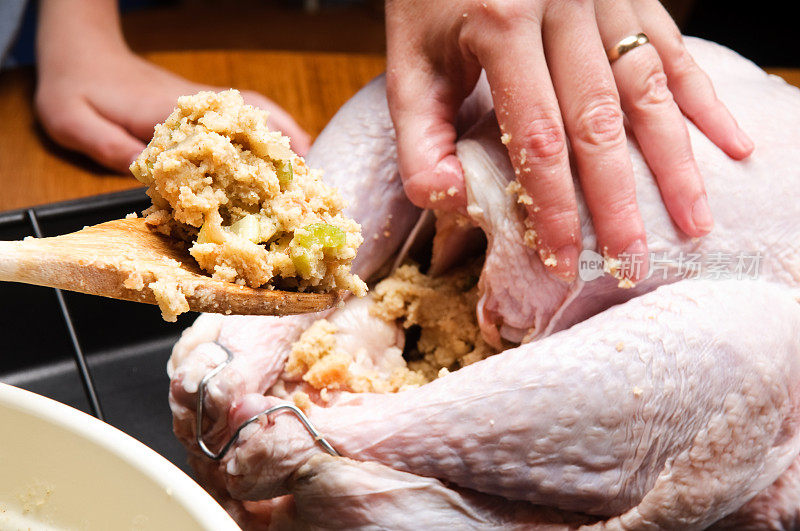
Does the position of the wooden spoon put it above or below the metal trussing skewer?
above

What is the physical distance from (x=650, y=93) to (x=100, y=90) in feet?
3.18

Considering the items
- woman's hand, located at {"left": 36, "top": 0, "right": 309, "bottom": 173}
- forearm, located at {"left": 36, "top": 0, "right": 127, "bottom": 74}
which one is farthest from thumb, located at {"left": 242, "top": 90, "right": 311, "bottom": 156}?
Result: forearm, located at {"left": 36, "top": 0, "right": 127, "bottom": 74}

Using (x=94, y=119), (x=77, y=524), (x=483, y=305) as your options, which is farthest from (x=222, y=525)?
(x=94, y=119)

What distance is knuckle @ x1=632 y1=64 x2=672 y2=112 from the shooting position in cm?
78

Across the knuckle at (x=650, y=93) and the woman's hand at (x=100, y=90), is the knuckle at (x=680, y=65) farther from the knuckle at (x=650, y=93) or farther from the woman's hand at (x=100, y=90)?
the woman's hand at (x=100, y=90)

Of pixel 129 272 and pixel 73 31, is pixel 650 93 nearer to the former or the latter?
pixel 129 272

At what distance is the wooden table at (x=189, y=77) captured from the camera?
1284mm

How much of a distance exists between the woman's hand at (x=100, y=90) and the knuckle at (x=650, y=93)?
24.0 inches

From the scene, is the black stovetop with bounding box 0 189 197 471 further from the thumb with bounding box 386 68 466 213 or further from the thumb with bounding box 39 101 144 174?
the thumb with bounding box 386 68 466 213

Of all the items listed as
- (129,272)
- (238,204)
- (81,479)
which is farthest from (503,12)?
(81,479)

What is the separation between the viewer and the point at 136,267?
1.75 ft

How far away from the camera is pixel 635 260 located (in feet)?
2.46

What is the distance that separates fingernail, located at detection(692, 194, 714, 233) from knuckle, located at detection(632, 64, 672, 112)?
108 mm

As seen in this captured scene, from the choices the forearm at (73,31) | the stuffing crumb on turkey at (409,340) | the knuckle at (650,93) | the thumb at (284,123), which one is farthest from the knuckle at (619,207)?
the forearm at (73,31)
